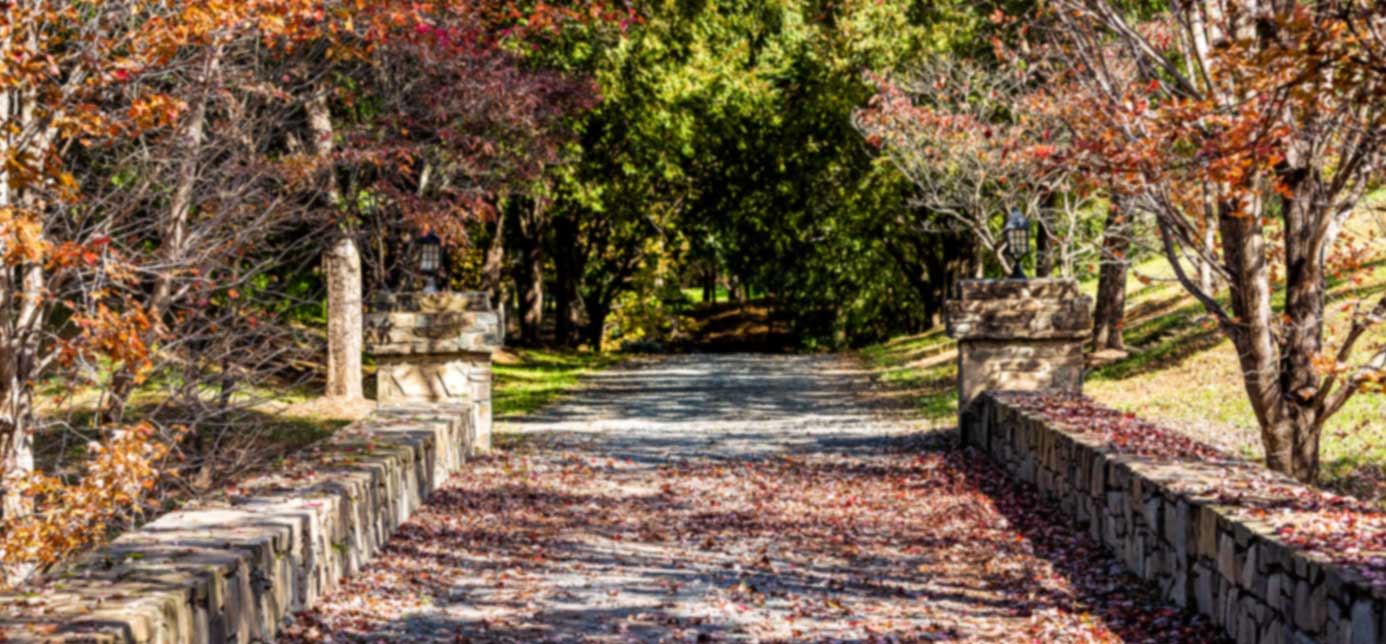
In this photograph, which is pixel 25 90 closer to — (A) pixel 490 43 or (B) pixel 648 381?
(A) pixel 490 43

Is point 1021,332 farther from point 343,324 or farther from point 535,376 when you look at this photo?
point 535,376

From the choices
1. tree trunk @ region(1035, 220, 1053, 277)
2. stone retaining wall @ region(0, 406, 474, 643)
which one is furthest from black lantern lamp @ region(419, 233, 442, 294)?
tree trunk @ region(1035, 220, 1053, 277)

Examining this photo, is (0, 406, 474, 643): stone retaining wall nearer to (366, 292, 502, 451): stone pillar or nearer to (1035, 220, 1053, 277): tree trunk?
(366, 292, 502, 451): stone pillar

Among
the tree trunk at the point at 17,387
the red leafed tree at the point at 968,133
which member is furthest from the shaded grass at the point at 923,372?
the tree trunk at the point at 17,387

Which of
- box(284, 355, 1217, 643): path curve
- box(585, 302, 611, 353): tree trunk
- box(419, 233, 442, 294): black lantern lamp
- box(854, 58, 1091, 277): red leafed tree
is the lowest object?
box(284, 355, 1217, 643): path curve

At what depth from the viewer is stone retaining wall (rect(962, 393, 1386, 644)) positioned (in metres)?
5.10

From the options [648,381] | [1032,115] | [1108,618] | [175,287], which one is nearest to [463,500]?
[175,287]

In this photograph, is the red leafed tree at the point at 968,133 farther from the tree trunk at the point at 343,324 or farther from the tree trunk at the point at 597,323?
the tree trunk at the point at 597,323

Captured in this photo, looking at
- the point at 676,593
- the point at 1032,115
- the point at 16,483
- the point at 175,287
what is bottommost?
the point at 676,593

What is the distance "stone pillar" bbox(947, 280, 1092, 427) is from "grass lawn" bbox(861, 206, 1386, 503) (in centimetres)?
99

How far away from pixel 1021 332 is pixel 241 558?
9.73 m

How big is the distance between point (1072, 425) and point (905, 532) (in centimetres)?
156

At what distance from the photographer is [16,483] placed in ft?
26.6

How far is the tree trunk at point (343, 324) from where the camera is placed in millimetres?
18703
